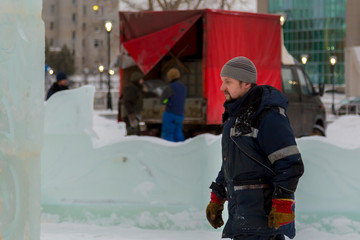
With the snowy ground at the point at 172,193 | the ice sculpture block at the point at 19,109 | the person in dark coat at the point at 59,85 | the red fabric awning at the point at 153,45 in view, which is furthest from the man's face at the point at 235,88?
the red fabric awning at the point at 153,45

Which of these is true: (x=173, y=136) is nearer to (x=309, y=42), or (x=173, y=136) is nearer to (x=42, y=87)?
(x=42, y=87)

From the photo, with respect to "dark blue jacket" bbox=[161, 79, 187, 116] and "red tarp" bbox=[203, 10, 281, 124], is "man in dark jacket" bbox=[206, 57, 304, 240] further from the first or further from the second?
"red tarp" bbox=[203, 10, 281, 124]

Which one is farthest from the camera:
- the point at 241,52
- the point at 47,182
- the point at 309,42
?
the point at 309,42

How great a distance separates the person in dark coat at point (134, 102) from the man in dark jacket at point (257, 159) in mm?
11059

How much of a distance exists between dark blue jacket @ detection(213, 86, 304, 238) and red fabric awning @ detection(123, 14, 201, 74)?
9.72m

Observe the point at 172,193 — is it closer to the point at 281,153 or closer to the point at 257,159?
the point at 257,159

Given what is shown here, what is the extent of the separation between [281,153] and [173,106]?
7927mm

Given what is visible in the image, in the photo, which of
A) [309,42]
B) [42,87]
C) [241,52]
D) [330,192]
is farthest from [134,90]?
[309,42]

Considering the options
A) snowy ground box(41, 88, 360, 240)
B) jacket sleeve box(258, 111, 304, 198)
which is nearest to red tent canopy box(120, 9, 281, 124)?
snowy ground box(41, 88, 360, 240)

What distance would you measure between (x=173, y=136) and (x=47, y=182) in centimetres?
389

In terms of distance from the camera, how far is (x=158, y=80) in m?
15.6

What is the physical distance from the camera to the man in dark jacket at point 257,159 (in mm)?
3398

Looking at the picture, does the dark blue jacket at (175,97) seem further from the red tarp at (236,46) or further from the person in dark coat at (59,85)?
the person in dark coat at (59,85)

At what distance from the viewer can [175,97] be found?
11.2 metres
